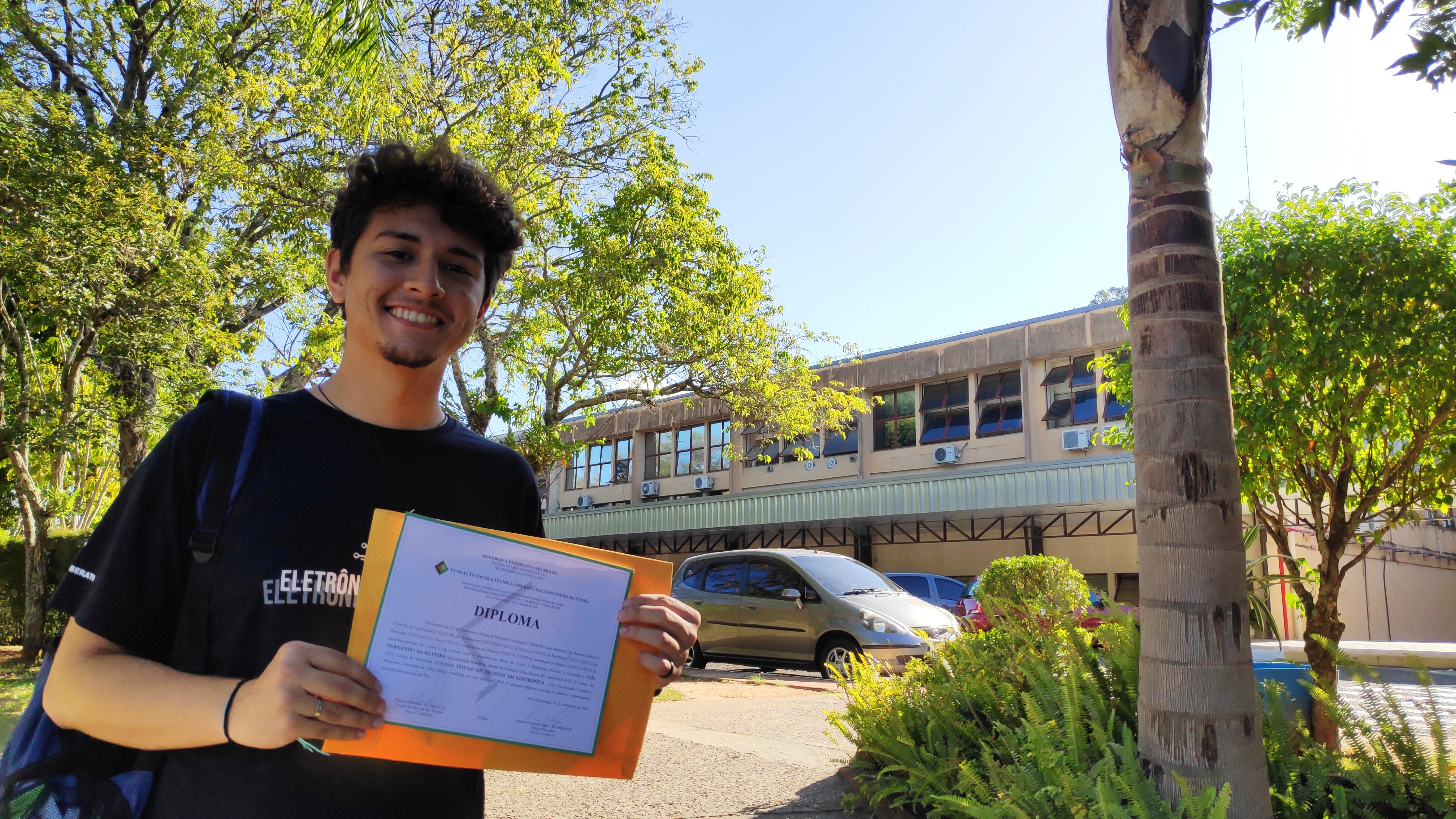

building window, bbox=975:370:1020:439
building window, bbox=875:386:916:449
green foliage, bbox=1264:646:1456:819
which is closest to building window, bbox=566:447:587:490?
building window, bbox=875:386:916:449

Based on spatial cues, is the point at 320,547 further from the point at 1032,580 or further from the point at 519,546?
the point at 1032,580

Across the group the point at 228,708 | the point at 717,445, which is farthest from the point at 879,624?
the point at 717,445

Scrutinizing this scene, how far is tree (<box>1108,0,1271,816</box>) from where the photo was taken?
9.29ft

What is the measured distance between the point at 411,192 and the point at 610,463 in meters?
40.3

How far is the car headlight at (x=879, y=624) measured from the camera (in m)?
11.4

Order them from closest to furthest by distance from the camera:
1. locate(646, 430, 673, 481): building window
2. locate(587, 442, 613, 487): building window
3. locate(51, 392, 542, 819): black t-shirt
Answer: locate(51, 392, 542, 819): black t-shirt, locate(646, 430, 673, 481): building window, locate(587, 442, 613, 487): building window

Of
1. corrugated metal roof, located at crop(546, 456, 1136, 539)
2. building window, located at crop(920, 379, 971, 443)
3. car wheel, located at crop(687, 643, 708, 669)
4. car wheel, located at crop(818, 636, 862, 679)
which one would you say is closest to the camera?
car wheel, located at crop(818, 636, 862, 679)

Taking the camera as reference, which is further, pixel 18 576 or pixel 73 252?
pixel 18 576

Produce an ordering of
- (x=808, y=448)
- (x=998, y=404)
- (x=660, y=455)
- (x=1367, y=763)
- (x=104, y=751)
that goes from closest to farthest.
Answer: (x=104, y=751)
(x=1367, y=763)
(x=998, y=404)
(x=808, y=448)
(x=660, y=455)

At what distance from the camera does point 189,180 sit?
40.3 feet

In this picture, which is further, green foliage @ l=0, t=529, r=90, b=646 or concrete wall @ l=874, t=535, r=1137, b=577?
concrete wall @ l=874, t=535, r=1137, b=577

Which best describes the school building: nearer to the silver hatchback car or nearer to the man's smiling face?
the silver hatchback car

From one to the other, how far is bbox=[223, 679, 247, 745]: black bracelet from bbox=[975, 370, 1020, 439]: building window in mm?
28091

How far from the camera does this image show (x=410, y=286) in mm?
1878
